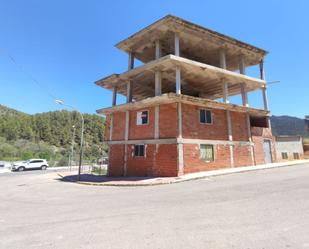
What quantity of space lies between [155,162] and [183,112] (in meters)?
4.32

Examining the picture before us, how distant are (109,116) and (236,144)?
12408 mm

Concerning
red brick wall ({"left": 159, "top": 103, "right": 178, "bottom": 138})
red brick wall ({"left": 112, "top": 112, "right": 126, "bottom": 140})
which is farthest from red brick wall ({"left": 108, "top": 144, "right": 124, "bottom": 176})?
red brick wall ({"left": 159, "top": 103, "right": 178, "bottom": 138})

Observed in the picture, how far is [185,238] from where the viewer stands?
420cm

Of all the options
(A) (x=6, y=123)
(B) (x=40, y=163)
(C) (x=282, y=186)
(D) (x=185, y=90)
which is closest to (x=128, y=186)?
(C) (x=282, y=186)

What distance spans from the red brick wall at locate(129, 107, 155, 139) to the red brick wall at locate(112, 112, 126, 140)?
1092 millimetres

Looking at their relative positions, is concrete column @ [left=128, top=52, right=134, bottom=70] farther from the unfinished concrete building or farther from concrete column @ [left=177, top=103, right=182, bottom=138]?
concrete column @ [left=177, top=103, right=182, bottom=138]

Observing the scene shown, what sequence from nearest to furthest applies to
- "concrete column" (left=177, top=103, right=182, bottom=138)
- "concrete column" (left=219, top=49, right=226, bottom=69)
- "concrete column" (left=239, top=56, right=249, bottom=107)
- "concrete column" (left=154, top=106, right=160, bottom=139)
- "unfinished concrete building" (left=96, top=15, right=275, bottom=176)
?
"concrete column" (left=177, top=103, right=182, bottom=138) → "unfinished concrete building" (left=96, top=15, right=275, bottom=176) → "concrete column" (left=154, top=106, right=160, bottom=139) → "concrete column" (left=219, top=49, right=226, bottom=69) → "concrete column" (left=239, top=56, right=249, bottom=107)

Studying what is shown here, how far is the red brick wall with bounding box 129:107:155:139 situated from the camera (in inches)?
635

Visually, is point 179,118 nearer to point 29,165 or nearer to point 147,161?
point 147,161

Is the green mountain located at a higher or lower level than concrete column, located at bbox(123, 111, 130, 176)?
higher

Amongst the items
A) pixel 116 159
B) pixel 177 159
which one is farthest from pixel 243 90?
pixel 116 159

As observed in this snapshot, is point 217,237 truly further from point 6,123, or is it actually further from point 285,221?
point 6,123

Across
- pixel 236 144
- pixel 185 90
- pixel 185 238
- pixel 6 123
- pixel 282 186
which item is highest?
pixel 6 123

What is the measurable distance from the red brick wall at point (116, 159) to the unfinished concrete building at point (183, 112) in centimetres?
4
